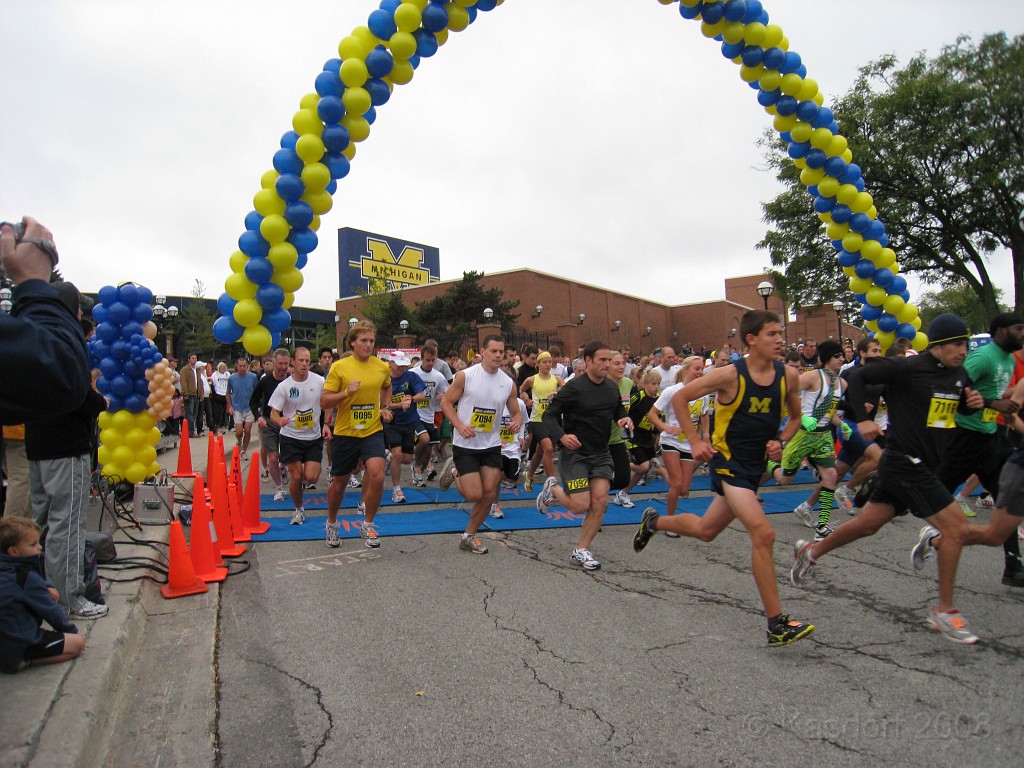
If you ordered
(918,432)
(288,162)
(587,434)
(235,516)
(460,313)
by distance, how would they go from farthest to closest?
(460,313), (288,162), (235,516), (587,434), (918,432)

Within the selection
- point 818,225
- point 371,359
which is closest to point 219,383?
point 371,359

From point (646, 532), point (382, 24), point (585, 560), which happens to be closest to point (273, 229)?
point (382, 24)

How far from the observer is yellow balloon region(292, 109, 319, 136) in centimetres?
770

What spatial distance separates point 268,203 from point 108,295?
2.60 m

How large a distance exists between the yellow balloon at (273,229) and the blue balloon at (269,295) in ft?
1.53

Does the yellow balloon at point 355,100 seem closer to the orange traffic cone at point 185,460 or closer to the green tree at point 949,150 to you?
the orange traffic cone at point 185,460

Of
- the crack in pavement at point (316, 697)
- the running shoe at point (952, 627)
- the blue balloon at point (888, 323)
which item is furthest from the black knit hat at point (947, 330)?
the blue balloon at point (888, 323)

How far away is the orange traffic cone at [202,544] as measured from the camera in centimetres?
566

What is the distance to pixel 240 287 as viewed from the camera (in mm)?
7539

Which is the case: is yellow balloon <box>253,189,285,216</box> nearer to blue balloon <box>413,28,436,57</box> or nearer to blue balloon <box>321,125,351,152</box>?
blue balloon <box>321,125,351,152</box>

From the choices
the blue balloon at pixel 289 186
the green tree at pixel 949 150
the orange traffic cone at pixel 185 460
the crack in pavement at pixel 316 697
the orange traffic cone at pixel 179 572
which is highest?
the green tree at pixel 949 150

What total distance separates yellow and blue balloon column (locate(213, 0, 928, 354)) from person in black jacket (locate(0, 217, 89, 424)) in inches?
197

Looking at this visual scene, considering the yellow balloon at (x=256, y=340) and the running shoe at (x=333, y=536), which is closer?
the running shoe at (x=333, y=536)

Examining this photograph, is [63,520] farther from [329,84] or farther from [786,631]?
[329,84]
